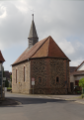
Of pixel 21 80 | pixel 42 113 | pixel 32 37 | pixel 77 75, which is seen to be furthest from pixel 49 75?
pixel 42 113

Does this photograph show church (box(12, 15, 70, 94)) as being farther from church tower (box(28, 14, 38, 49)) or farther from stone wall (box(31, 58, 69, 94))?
church tower (box(28, 14, 38, 49))

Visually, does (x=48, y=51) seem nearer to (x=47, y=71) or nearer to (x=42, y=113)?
(x=47, y=71)

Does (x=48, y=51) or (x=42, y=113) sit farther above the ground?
(x=48, y=51)

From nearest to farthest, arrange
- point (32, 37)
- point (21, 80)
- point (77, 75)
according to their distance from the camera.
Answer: point (21, 80) < point (77, 75) < point (32, 37)

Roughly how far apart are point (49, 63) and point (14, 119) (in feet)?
92.1

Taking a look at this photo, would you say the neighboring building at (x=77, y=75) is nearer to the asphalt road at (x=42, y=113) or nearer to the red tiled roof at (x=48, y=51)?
the red tiled roof at (x=48, y=51)

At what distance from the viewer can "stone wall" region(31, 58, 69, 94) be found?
121ft

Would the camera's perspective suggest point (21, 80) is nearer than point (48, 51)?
No

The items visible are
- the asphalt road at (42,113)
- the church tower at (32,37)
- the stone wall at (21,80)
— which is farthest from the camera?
the church tower at (32,37)

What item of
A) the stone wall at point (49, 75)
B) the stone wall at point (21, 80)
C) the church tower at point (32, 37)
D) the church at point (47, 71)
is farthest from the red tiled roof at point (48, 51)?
the church tower at point (32, 37)

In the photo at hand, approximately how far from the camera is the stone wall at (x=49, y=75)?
3691 cm

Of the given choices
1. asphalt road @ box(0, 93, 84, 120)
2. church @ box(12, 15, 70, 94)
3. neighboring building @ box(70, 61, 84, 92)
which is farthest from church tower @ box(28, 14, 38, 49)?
asphalt road @ box(0, 93, 84, 120)

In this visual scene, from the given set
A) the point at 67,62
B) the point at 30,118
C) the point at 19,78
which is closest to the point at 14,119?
the point at 30,118

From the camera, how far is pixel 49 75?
36.9 meters
